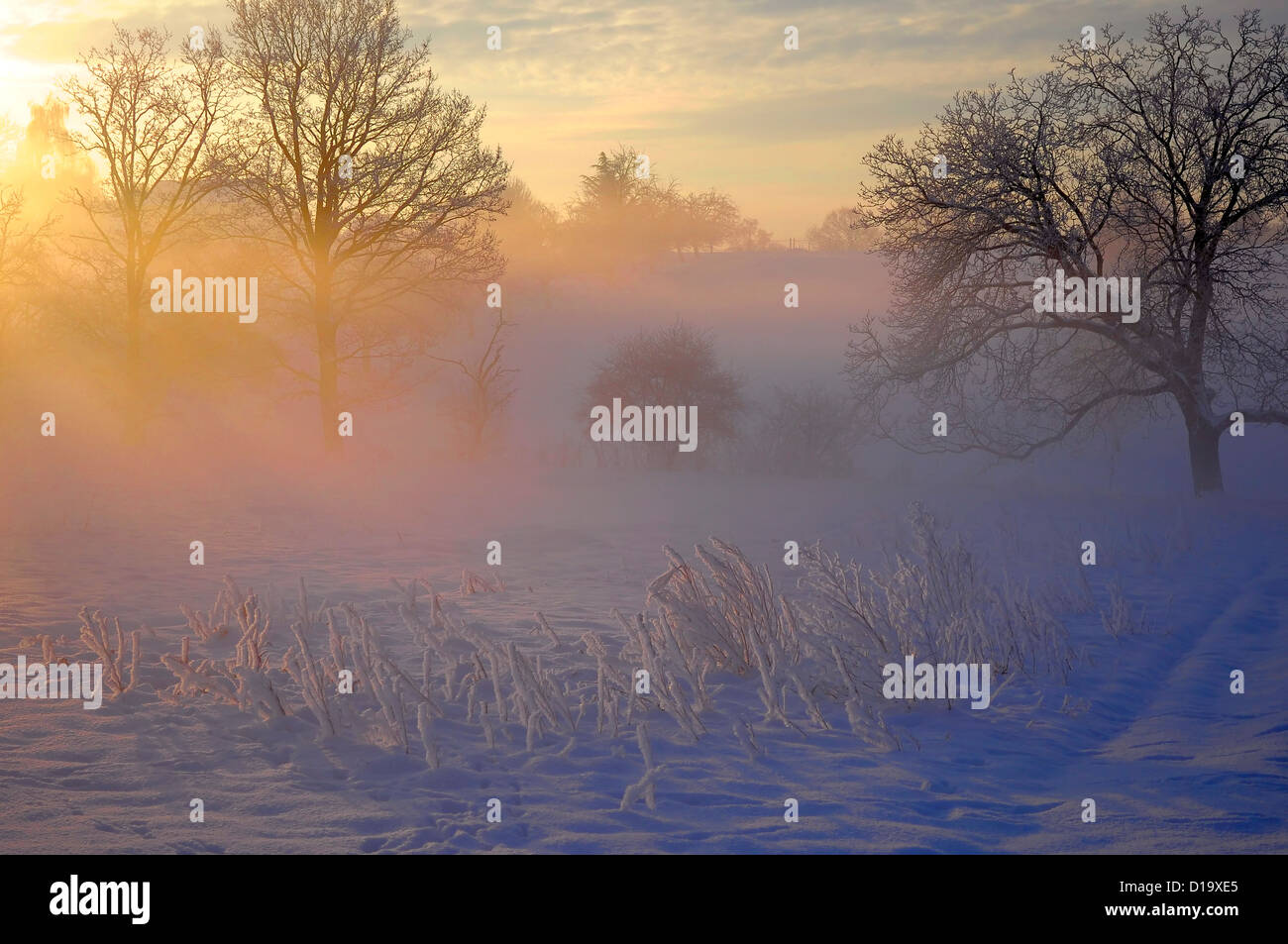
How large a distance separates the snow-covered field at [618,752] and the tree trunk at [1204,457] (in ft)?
26.7

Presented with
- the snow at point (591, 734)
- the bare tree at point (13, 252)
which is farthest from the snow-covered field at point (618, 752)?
the bare tree at point (13, 252)

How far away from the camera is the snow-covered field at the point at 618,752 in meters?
A: 3.37

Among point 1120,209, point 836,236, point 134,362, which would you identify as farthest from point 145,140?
point 836,236

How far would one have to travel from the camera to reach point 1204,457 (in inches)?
647

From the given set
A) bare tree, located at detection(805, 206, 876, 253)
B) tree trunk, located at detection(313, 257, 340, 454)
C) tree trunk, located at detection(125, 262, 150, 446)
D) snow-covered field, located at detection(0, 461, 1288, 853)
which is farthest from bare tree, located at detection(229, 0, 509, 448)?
bare tree, located at detection(805, 206, 876, 253)

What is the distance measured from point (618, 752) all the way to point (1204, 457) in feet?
52.0

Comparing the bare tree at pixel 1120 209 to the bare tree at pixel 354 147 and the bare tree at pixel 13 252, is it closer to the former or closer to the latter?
the bare tree at pixel 354 147

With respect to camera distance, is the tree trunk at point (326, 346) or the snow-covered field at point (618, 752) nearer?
the snow-covered field at point (618, 752)

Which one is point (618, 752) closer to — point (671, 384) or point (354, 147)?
point (354, 147)

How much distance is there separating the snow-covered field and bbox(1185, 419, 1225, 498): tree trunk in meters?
8.14

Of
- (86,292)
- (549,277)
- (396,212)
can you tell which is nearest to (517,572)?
(396,212)

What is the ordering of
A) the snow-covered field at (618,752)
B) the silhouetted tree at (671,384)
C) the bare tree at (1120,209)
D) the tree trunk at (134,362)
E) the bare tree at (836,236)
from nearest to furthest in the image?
the snow-covered field at (618,752) → the bare tree at (1120,209) → the tree trunk at (134,362) → the silhouetted tree at (671,384) → the bare tree at (836,236)
